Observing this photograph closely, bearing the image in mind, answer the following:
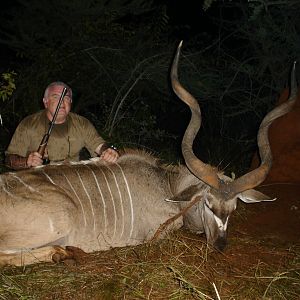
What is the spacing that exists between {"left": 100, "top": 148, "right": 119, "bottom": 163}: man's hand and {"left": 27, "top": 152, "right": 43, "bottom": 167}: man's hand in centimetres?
41

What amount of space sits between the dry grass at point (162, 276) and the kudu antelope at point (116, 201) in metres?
0.14

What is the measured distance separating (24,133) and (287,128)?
2.69 metres

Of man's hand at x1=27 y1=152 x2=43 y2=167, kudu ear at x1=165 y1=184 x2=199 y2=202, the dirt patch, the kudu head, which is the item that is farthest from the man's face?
the dirt patch

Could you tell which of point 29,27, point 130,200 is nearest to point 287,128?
point 130,200

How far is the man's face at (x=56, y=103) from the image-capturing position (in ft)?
10.5

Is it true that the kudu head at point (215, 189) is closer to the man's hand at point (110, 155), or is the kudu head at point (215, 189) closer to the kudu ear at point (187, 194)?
the kudu ear at point (187, 194)

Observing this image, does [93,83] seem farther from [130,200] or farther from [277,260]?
[277,260]

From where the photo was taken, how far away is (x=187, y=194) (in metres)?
2.92

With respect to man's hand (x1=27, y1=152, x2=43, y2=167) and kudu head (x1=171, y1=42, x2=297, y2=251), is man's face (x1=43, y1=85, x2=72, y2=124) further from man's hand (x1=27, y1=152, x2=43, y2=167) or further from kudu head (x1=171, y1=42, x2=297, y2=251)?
kudu head (x1=171, y1=42, x2=297, y2=251)

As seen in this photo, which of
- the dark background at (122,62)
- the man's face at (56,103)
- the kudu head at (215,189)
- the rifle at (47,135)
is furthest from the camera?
the dark background at (122,62)

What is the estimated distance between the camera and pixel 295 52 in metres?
5.30

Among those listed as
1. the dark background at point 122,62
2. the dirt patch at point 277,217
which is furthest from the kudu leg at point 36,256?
the dark background at point 122,62

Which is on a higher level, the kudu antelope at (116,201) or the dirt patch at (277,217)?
the kudu antelope at (116,201)

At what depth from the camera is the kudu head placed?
111 inches
